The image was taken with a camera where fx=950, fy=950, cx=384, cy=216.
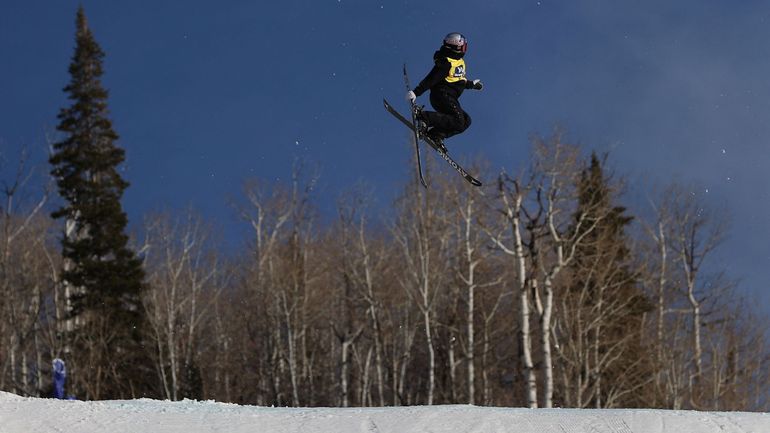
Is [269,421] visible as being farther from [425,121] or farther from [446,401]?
[446,401]

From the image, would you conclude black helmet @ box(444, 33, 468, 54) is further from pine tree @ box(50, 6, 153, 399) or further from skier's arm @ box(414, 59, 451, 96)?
pine tree @ box(50, 6, 153, 399)

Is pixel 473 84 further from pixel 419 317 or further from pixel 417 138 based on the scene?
pixel 419 317

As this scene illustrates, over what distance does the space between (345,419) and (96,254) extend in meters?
21.4

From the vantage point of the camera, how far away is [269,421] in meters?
11.2

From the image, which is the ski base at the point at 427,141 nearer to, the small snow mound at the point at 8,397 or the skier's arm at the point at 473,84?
the skier's arm at the point at 473,84

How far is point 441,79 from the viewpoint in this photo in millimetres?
10336

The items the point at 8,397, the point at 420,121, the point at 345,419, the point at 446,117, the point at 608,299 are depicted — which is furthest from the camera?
the point at 608,299

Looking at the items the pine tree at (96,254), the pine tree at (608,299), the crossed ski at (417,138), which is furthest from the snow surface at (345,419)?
the pine tree at (96,254)

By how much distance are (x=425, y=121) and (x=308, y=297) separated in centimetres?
2442

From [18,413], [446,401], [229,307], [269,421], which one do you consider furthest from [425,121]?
[229,307]

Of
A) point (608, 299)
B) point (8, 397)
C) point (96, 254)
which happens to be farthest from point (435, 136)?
point (96, 254)

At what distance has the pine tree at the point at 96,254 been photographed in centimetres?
2909

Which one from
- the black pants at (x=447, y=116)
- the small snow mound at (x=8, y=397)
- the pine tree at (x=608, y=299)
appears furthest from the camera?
the pine tree at (x=608, y=299)

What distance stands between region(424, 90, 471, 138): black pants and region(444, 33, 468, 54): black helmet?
2.30 ft
